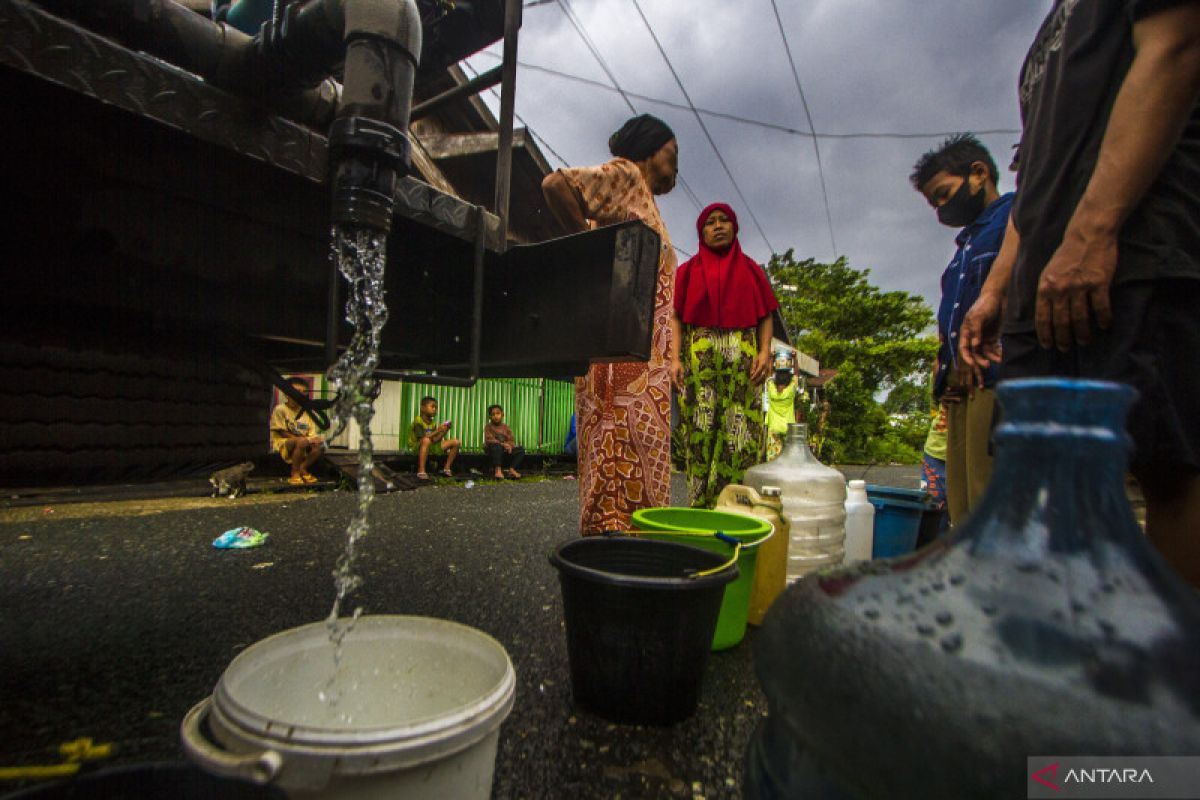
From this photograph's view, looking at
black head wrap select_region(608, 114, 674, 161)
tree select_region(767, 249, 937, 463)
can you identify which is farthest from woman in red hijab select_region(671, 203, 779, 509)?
tree select_region(767, 249, 937, 463)

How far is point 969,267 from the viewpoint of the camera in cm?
251

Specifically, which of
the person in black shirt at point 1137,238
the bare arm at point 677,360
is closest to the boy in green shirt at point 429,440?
the bare arm at point 677,360

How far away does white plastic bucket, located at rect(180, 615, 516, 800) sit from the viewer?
744mm

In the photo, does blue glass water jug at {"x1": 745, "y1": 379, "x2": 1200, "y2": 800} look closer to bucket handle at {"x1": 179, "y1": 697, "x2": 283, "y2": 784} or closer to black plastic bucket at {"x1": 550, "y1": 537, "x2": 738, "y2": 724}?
bucket handle at {"x1": 179, "y1": 697, "x2": 283, "y2": 784}

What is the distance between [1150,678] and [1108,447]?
19cm

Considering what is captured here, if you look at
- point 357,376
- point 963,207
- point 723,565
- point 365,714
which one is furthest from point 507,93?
point 963,207

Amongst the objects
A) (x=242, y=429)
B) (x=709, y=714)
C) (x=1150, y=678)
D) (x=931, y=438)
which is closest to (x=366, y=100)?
(x=242, y=429)

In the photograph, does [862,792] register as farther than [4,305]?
No

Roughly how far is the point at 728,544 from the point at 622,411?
0.88 m

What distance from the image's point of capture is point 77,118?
1069 millimetres

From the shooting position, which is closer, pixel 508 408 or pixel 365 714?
pixel 365 714

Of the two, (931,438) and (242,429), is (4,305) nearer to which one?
(242,429)

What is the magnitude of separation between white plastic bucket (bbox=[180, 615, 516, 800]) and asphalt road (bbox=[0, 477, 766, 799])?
0.27 meters

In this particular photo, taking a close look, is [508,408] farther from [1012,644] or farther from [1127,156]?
[1012,644]
